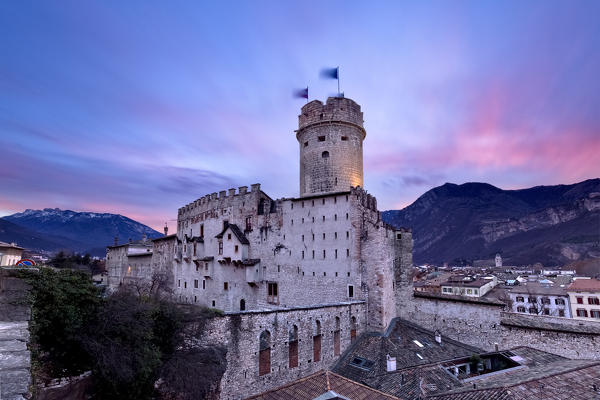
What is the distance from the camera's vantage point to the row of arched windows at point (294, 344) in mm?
19000

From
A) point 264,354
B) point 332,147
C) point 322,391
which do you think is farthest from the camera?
point 332,147

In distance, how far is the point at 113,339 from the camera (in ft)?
41.3

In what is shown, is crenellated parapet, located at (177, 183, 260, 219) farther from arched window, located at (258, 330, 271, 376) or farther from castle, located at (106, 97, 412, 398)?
arched window, located at (258, 330, 271, 376)

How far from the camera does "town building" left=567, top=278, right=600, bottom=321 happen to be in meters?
48.1

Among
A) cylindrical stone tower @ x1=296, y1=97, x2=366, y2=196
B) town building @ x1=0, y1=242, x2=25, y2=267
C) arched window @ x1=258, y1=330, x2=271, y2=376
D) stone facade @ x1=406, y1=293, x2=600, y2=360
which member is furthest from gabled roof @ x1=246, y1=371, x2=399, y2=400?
town building @ x1=0, y1=242, x2=25, y2=267

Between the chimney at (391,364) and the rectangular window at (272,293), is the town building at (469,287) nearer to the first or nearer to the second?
the rectangular window at (272,293)

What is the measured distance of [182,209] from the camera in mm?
49000

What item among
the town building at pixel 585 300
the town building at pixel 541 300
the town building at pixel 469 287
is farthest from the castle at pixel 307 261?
the town building at pixel 469 287

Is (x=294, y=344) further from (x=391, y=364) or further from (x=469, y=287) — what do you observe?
(x=469, y=287)

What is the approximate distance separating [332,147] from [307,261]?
36.7ft

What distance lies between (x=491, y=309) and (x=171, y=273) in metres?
37.8

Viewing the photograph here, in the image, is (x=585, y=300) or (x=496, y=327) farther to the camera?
(x=585, y=300)

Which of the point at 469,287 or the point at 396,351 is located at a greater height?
the point at 469,287

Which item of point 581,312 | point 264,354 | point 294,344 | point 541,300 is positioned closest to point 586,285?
point 581,312
